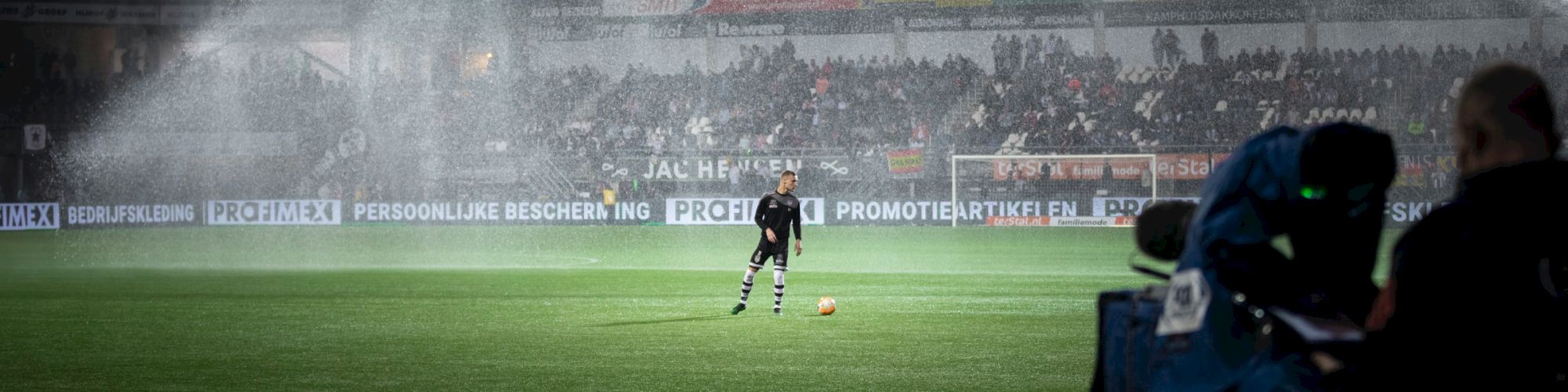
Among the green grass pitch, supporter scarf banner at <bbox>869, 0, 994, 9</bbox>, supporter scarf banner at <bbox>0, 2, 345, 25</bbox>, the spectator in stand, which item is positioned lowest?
the green grass pitch

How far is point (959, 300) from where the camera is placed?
14742 mm

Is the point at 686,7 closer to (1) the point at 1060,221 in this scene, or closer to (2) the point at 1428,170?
(1) the point at 1060,221

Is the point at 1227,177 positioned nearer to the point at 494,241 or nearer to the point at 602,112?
the point at 494,241

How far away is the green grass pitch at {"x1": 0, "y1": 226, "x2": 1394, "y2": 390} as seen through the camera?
8664mm

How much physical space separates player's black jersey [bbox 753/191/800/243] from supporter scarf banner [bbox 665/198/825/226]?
17362mm

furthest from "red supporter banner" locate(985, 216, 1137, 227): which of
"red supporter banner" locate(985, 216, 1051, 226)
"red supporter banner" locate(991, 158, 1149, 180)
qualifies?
"red supporter banner" locate(991, 158, 1149, 180)

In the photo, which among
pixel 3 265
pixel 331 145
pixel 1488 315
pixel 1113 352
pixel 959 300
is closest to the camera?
pixel 1488 315

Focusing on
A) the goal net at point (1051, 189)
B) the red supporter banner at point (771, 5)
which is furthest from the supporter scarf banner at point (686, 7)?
the goal net at point (1051, 189)

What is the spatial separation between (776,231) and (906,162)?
17.3 m

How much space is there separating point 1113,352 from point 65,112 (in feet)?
125

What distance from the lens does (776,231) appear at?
1398cm

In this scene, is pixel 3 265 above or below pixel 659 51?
below

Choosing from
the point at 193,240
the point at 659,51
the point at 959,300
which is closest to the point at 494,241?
the point at 193,240

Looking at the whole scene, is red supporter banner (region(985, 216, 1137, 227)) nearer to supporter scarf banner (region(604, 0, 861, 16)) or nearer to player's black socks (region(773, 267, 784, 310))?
supporter scarf banner (region(604, 0, 861, 16))
